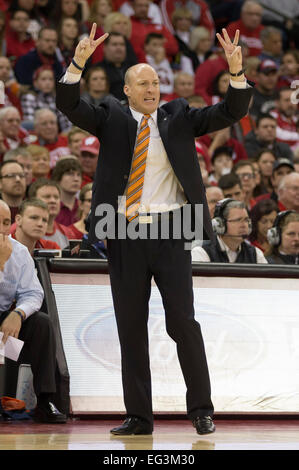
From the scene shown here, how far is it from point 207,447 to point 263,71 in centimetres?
887

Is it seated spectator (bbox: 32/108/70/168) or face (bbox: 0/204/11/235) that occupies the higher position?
seated spectator (bbox: 32/108/70/168)

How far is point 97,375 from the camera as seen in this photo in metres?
5.64

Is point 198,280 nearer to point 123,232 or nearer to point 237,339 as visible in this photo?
point 237,339

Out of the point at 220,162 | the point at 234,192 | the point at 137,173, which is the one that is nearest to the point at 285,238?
the point at 234,192

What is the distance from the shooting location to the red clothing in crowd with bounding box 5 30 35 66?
11.3m

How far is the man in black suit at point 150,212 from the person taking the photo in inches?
178

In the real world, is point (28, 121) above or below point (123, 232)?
above

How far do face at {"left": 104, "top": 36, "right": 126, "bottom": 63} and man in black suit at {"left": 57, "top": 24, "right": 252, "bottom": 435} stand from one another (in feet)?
21.3

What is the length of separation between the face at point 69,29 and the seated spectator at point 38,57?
12.0 inches

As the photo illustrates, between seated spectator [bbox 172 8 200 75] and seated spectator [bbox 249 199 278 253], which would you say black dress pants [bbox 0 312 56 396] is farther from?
seated spectator [bbox 172 8 200 75]

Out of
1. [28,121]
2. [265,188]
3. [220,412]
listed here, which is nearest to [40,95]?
[28,121]

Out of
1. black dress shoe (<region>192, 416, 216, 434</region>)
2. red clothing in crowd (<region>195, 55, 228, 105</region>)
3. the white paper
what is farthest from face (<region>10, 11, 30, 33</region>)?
black dress shoe (<region>192, 416, 216, 434</region>)

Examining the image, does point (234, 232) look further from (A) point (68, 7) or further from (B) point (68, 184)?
(A) point (68, 7)

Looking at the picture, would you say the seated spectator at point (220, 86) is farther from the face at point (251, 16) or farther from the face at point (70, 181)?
the face at point (70, 181)
